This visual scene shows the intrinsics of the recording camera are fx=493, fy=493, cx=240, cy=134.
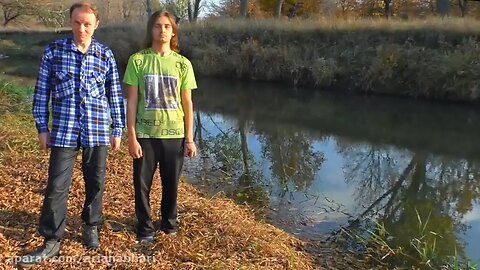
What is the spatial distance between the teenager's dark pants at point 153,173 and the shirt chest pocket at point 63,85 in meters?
0.62

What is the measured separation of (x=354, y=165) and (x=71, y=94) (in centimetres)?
622

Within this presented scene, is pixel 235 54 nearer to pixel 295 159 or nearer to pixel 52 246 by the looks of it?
pixel 295 159

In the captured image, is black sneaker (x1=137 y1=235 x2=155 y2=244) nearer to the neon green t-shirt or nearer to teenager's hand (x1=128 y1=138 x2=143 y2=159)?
teenager's hand (x1=128 y1=138 x2=143 y2=159)

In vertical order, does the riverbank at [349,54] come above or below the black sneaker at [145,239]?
above

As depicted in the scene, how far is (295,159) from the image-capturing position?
8.86 meters

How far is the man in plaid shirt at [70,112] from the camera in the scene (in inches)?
131

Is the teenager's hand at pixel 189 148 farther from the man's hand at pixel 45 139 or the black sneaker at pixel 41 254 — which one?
the black sneaker at pixel 41 254

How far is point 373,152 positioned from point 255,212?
444 cm

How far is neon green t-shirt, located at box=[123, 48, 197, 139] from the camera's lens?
142 inches

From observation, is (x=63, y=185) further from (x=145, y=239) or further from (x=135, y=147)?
(x=145, y=239)

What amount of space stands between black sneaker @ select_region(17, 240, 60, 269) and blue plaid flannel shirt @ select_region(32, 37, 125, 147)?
0.69 m

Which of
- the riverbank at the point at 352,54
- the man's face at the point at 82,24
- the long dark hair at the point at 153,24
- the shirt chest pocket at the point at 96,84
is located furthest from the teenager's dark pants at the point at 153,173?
the riverbank at the point at 352,54

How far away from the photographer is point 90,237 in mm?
3576

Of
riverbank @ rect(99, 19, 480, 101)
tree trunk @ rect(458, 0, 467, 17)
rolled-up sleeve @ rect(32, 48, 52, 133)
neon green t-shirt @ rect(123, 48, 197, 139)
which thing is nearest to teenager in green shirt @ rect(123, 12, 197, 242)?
neon green t-shirt @ rect(123, 48, 197, 139)
